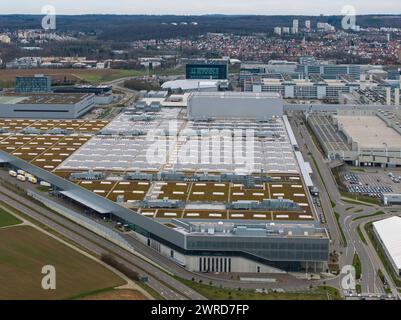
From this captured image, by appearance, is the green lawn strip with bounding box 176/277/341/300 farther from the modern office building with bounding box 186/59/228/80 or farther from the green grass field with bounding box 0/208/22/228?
the modern office building with bounding box 186/59/228/80

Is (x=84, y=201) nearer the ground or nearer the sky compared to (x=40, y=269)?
nearer the sky

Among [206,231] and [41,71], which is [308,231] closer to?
[206,231]

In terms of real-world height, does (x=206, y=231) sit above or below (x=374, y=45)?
below

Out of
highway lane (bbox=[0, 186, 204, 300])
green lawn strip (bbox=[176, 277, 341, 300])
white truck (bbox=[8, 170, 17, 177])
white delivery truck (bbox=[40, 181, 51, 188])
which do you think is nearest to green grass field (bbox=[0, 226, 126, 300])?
highway lane (bbox=[0, 186, 204, 300])

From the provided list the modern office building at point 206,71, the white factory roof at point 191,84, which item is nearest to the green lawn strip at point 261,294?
the white factory roof at point 191,84

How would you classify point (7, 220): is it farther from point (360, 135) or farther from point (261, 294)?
point (360, 135)

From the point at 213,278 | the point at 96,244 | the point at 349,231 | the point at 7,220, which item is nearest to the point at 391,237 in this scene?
the point at 349,231

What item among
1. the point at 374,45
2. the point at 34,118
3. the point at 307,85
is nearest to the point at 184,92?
the point at 307,85
